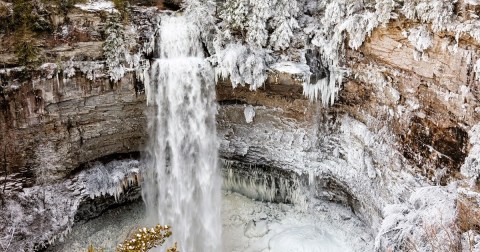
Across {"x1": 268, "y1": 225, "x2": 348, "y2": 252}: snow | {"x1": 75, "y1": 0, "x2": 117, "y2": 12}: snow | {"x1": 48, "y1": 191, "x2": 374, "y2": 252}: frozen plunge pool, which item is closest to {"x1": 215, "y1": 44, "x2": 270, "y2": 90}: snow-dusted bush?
{"x1": 75, "y1": 0, "x2": 117, "y2": 12}: snow

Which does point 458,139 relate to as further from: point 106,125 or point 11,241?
point 11,241

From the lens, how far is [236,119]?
51.2 feet

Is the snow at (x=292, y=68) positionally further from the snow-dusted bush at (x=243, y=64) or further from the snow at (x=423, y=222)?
the snow at (x=423, y=222)

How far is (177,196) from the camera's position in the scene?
50.5 feet

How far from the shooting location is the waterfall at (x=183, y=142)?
1429 centimetres

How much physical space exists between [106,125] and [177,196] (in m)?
3.53

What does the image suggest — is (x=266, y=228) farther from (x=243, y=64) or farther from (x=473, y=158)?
(x=473, y=158)

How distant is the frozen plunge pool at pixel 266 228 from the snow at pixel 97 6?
7.26 m

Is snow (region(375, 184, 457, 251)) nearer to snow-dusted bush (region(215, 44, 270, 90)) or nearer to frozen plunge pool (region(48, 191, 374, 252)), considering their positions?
frozen plunge pool (region(48, 191, 374, 252))

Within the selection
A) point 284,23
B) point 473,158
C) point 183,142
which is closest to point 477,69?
point 473,158

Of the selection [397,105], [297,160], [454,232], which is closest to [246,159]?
[297,160]

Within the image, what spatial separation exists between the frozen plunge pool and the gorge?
63mm

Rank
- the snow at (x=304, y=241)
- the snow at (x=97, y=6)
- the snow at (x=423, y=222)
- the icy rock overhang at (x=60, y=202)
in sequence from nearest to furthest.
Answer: the snow at (x=423, y=222), the snow at (x=97, y=6), the icy rock overhang at (x=60, y=202), the snow at (x=304, y=241)

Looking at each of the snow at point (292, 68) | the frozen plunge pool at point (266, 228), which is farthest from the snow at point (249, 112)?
the frozen plunge pool at point (266, 228)
